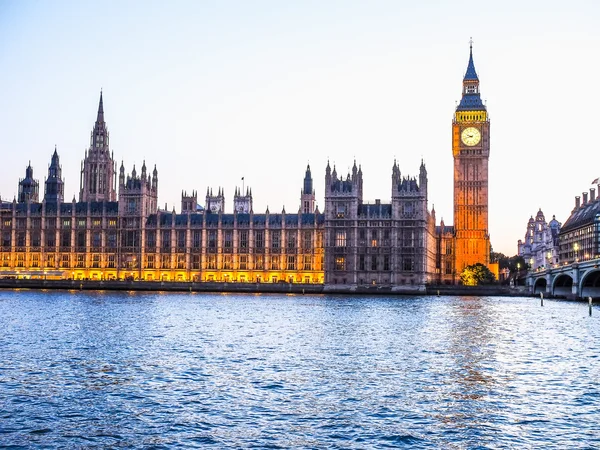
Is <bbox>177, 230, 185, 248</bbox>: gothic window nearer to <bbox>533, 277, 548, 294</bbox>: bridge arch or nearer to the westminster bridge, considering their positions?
the westminster bridge

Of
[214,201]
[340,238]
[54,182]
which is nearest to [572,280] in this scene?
[340,238]

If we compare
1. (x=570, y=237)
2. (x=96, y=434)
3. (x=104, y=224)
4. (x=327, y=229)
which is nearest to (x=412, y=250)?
(x=327, y=229)

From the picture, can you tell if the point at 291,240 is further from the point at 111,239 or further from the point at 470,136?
the point at 470,136

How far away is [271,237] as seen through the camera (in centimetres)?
16100

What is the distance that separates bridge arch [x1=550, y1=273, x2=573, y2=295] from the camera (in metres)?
135

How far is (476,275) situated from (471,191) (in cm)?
2716

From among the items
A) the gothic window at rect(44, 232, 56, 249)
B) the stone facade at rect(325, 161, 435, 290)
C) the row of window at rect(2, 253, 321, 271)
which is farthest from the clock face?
the gothic window at rect(44, 232, 56, 249)

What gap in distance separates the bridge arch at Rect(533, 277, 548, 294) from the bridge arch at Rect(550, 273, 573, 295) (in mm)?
8911

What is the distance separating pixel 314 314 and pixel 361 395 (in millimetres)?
50138

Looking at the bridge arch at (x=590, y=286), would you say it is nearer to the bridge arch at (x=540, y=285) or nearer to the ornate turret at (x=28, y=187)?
the bridge arch at (x=540, y=285)

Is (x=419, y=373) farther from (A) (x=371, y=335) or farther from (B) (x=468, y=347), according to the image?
(A) (x=371, y=335)

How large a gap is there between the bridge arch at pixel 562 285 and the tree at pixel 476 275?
20424mm

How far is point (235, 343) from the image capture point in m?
51.5

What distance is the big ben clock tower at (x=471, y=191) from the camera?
6914 inches
